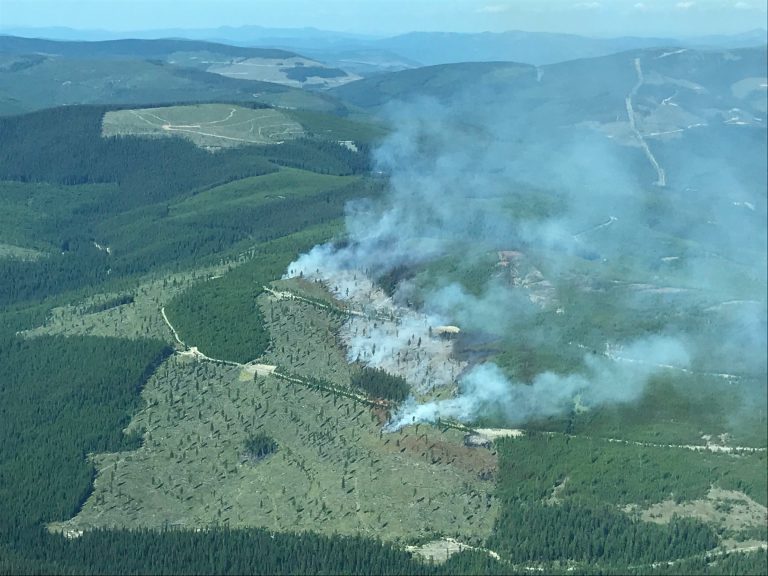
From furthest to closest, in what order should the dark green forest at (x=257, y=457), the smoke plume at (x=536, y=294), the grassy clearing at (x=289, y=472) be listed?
the smoke plume at (x=536, y=294), the grassy clearing at (x=289, y=472), the dark green forest at (x=257, y=457)

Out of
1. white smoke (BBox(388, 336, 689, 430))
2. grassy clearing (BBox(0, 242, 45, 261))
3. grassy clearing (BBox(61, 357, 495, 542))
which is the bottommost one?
grassy clearing (BBox(0, 242, 45, 261))

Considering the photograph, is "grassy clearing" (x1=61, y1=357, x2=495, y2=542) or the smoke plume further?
the smoke plume

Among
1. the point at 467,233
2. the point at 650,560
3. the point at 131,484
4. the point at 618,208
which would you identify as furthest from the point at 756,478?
the point at 618,208

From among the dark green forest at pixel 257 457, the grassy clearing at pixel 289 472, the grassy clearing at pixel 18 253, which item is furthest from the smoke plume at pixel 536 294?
the grassy clearing at pixel 18 253

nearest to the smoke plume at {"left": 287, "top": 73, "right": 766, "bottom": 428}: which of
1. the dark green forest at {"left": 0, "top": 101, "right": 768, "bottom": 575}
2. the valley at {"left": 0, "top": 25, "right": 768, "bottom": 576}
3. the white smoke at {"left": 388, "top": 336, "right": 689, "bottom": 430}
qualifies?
the white smoke at {"left": 388, "top": 336, "right": 689, "bottom": 430}

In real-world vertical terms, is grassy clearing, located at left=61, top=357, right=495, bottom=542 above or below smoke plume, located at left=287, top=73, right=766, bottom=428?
below

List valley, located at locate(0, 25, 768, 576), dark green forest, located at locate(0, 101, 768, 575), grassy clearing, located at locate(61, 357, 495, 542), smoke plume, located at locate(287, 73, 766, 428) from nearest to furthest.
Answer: dark green forest, located at locate(0, 101, 768, 575) < valley, located at locate(0, 25, 768, 576) < grassy clearing, located at locate(61, 357, 495, 542) < smoke plume, located at locate(287, 73, 766, 428)

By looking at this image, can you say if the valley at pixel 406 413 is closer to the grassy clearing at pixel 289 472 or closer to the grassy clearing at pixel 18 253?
the grassy clearing at pixel 289 472

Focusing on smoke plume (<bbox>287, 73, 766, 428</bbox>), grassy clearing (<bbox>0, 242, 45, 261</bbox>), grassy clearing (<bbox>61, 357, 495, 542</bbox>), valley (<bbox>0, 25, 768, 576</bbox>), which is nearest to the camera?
valley (<bbox>0, 25, 768, 576</bbox>)

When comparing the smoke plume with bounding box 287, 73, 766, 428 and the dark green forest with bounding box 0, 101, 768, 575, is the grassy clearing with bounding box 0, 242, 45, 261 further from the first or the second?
the smoke plume with bounding box 287, 73, 766, 428
